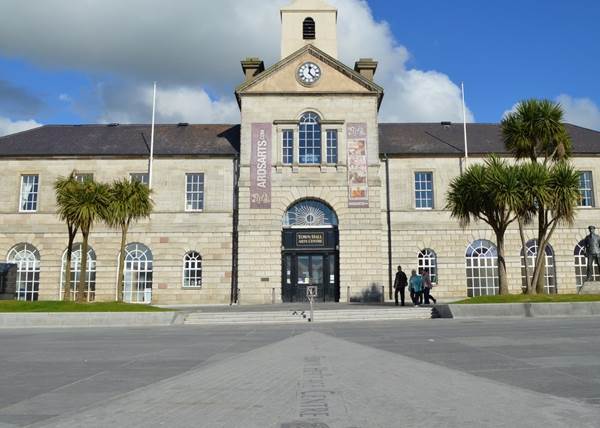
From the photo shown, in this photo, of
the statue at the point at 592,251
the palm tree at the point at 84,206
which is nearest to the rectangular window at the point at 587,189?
the statue at the point at 592,251

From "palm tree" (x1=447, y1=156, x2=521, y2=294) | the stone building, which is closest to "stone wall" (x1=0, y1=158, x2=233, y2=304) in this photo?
the stone building

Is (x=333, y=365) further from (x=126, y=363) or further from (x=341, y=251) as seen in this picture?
(x=341, y=251)

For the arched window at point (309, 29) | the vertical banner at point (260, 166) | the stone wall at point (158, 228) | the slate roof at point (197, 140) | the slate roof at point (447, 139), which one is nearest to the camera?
the vertical banner at point (260, 166)

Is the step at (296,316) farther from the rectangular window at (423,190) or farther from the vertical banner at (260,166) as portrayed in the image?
the rectangular window at (423,190)

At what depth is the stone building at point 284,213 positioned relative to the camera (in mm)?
30156

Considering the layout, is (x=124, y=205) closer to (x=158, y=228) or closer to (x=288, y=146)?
(x=158, y=228)

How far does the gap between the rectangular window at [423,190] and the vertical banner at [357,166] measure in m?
3.75

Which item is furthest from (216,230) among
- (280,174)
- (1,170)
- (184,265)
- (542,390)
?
(542,390)

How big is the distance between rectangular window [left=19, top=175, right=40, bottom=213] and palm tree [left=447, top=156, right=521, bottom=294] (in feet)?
78.7

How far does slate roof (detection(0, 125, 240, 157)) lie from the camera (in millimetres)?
32188

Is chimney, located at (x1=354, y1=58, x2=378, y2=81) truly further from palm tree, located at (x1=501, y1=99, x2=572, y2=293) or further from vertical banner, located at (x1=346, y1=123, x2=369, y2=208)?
palm tree, located at (x1=501, y1=99, x2=572, y2=293)

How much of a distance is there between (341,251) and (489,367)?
2188 cm

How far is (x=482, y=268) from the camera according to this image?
3152cm

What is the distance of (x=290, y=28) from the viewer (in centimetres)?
3528
